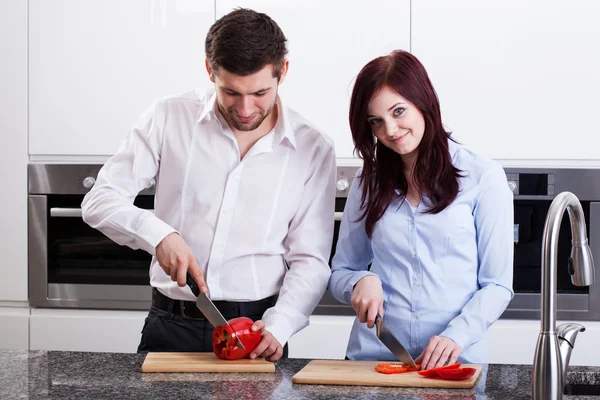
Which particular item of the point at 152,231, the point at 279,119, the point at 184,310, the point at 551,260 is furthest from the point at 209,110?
the point at 551,260

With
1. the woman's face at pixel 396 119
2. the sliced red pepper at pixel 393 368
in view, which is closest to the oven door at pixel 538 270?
the woman's face at pixel 396 119

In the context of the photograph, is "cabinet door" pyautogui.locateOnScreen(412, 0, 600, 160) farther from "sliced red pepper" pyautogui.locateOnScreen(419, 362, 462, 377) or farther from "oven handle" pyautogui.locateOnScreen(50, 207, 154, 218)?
"sliced red pepper" pyautogui.locateOnScreen(419, 362, 462, 377)

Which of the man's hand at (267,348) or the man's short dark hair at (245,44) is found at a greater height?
the man's short dark hair at (245,44)

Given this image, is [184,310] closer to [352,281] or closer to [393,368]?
[352,281]

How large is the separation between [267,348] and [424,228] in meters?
0.41

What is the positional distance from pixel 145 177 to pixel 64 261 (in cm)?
119

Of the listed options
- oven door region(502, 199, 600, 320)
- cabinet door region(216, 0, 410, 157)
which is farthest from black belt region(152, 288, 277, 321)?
oven door region(502, 199, 600, 320)

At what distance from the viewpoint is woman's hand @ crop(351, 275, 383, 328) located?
59.3 inches

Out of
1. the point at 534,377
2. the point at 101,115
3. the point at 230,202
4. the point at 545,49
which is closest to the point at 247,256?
the point at 230,202

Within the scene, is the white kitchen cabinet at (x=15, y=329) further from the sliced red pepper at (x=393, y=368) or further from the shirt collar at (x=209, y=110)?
the sliced red pepper at (x=393, y=368)

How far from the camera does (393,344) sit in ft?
4.79

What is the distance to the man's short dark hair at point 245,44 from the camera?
1.57 metres

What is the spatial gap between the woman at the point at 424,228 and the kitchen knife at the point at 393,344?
2.3 inches

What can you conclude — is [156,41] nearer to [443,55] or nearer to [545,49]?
[443,55]
